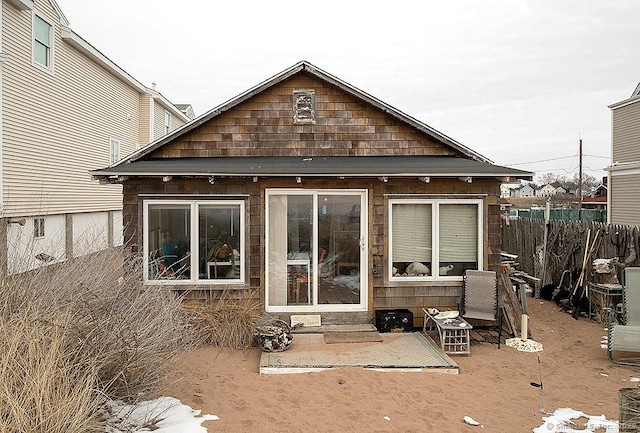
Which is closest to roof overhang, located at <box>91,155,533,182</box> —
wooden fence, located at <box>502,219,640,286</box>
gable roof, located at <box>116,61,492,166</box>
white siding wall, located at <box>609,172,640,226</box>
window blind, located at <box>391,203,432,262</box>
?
gable roof, located at <box>116,61,492,166</box>

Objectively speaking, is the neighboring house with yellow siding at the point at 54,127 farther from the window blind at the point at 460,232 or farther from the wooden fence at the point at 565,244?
the wooden fence at the point at 565,244

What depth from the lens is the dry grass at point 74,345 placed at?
328 centimetres

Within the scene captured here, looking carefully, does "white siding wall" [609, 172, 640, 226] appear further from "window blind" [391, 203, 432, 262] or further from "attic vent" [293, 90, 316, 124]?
"attic vent" [293, 90, 316, 124]

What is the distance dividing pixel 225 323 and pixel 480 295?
395cm

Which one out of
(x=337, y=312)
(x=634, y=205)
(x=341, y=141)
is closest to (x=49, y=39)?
(x=341, y=141)

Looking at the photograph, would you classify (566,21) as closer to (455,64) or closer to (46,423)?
(455,64)

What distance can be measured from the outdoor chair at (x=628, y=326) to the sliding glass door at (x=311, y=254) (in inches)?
139

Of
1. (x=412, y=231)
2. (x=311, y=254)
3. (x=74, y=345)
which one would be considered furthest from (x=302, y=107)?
(x=74, y=345)

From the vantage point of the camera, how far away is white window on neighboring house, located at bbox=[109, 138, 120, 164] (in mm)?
19969

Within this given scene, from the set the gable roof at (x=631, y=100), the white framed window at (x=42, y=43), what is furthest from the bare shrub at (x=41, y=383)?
the gable roof at (x=631, y=100)

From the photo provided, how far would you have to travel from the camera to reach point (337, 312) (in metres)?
7.94

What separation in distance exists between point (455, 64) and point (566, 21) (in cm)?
739

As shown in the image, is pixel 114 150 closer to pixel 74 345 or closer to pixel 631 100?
pixel 74 345

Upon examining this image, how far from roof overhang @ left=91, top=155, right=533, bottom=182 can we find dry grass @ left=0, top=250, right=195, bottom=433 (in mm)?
2190
